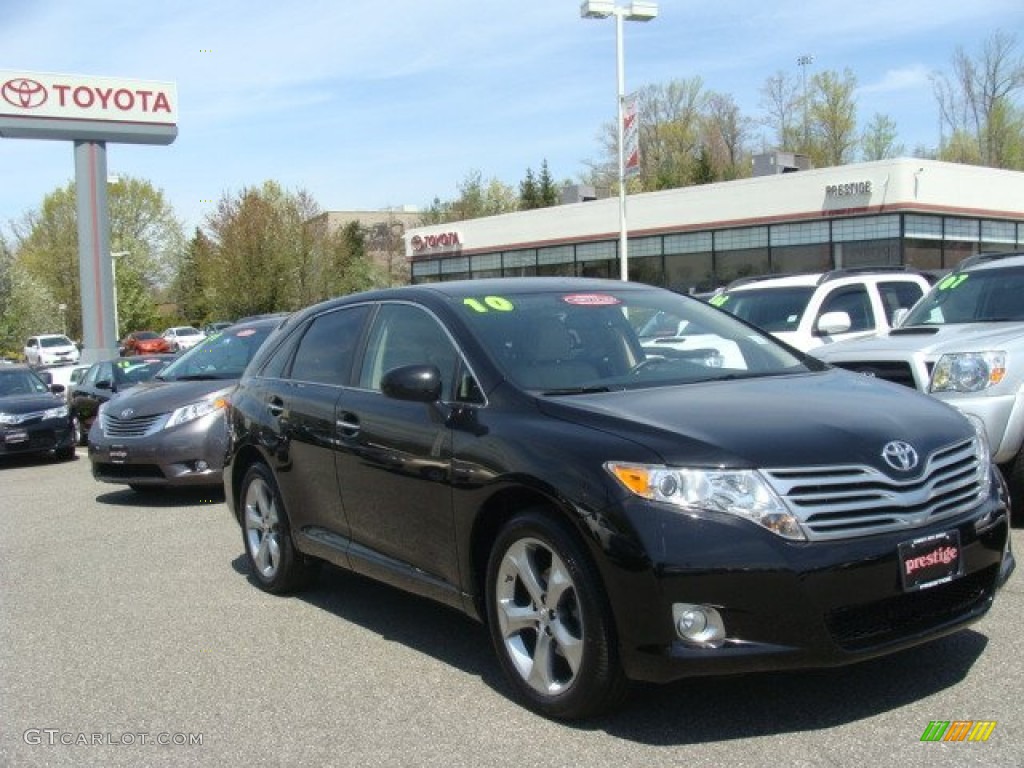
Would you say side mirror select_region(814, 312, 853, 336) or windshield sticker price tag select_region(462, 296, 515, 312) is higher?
windshield sticker price tag select_region(462, 296, 515, 312)

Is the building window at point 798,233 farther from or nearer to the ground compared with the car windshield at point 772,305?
farther from the ground

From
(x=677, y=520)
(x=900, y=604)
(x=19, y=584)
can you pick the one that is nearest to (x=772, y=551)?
(x=677, y=520)

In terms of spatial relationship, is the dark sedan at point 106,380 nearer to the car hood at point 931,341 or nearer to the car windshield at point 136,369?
the car windshield at point 136,369

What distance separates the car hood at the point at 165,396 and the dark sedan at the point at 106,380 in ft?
14.4

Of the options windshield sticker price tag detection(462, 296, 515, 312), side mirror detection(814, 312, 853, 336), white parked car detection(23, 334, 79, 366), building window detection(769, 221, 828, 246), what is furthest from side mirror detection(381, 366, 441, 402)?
white parked car detection(23, 334, 79, 366)

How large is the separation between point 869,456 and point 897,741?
1002mm

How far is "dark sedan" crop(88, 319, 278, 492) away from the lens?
10062 millimetres

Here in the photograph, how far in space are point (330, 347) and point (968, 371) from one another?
13.5 feet

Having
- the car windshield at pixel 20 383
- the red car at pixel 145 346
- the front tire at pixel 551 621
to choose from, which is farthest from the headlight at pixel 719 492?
the red car at pixel 145 346

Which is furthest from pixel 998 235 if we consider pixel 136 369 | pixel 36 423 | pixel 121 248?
pixel 121 248

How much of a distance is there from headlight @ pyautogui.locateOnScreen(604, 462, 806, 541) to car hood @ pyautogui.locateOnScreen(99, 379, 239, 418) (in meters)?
7.09

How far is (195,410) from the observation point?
1023 cm

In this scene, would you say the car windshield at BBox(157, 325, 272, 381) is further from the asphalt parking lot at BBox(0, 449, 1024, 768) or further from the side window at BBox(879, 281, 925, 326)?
the side window at BBox(879, 281, 925, 326)

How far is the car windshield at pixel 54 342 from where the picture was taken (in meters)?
50.2
